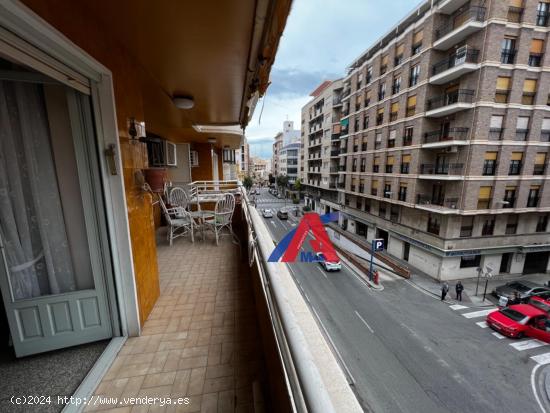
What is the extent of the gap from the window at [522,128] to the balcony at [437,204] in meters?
3.63

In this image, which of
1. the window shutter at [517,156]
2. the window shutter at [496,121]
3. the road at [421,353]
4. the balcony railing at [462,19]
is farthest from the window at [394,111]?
the road at [421,353]

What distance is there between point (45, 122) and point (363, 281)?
11.3m

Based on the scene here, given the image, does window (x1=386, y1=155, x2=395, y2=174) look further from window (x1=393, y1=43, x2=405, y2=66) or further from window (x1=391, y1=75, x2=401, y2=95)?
window (x1=393, y1=43, x2=405, y2=66)

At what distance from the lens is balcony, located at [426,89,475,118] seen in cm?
921

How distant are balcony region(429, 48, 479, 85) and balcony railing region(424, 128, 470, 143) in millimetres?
2216

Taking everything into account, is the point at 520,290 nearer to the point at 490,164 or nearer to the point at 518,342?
the point at 518,342

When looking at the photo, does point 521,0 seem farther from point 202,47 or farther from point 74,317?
point 74,317

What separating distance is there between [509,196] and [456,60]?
6351mm

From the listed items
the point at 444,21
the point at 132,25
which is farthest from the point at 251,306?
the point at 444,21

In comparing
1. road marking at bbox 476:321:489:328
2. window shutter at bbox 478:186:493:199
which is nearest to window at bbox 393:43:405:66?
window shutter at bbox 478:186:493:199

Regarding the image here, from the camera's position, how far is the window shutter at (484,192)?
960 centimetres

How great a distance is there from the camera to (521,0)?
8672 mm

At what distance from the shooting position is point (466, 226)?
400 inches

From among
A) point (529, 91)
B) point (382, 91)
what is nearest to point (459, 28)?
point (529, 91)
